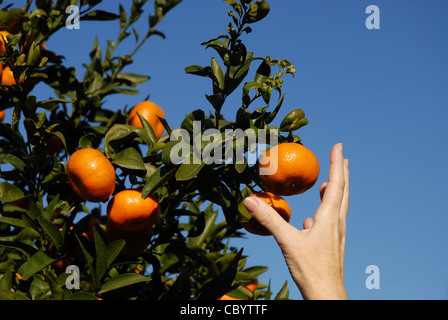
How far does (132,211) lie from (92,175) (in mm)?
196

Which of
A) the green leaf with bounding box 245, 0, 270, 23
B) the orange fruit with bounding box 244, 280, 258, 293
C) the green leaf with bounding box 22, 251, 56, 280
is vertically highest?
the green leaf with bounding box 245, 0, 270, 23

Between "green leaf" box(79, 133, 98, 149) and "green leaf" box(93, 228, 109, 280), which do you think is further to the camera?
"green leaf" box(79, 133, 98, 149)

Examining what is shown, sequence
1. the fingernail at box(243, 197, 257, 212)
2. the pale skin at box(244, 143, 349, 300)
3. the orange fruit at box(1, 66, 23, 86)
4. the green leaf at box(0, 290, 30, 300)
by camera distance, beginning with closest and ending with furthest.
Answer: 1. the pale skin at box(244, 143, 349, 300)
2. the fingernail at box(243, 197, 257, 212)
3. the green leaf at box(0, 290, 30, 300)
4. the orange fruit at box(1, 66, 23, 86)

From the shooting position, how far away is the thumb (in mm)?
1350

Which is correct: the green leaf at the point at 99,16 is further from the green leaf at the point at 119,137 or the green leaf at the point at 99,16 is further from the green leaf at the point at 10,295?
the green leaf at the point at 10,295

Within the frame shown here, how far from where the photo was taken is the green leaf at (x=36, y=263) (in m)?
1.65

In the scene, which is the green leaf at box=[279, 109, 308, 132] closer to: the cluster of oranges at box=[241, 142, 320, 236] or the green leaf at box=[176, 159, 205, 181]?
the cluster of oranges at box=[241, 142, 320, 236]

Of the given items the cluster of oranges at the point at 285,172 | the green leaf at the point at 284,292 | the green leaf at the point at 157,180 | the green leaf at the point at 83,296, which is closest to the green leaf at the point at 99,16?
the green leaf at the point at 157,180

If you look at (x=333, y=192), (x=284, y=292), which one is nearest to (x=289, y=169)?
(x=333, y=192)

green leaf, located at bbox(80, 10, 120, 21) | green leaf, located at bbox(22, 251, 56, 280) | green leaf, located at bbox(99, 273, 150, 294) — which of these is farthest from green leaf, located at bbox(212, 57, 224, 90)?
green leaf, located at bbox(80, 10, 120, 21)

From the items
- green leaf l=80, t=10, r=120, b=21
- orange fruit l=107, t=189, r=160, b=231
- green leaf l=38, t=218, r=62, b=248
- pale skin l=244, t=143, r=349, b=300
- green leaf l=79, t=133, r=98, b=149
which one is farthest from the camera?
green leaf l=80, t=10, r=120, b=21

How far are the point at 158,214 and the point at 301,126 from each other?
2.01 ft

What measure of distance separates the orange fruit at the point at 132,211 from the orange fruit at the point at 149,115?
2.24ft
